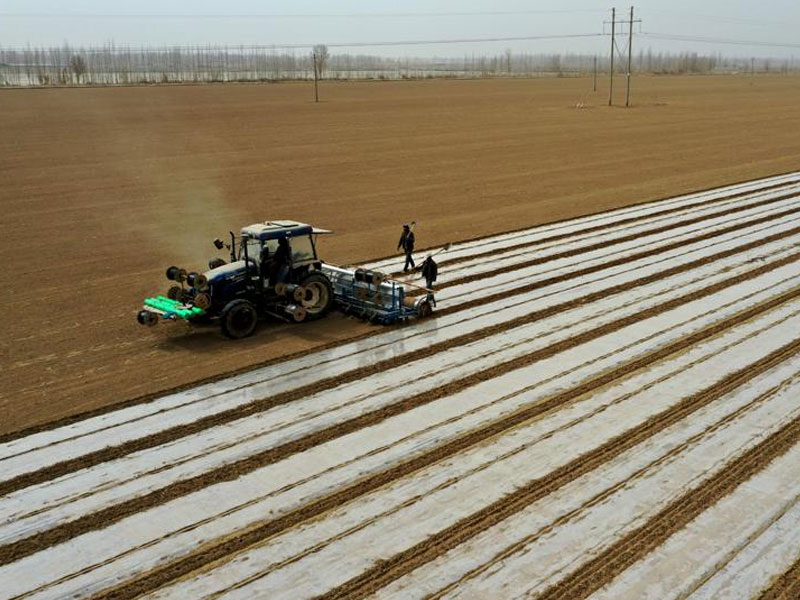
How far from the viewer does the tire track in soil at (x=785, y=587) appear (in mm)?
6410

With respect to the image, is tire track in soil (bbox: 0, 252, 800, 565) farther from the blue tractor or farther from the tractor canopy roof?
the tractor canopy roof

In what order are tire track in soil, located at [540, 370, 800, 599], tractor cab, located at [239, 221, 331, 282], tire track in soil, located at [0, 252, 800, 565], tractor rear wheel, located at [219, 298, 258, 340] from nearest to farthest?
tire track in soil, located at [540, 370, 800, 599] < tire track in soil, located at [0, 252, 800, 565] < tractor rear wheel, located at [219, 298, 258, 340] < tractor cab, located at [239, 221, 331, 282]

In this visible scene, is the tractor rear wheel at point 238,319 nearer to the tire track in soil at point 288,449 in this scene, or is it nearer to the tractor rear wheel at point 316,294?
the tractor rear wheel at point 316,294

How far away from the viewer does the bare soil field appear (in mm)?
11656

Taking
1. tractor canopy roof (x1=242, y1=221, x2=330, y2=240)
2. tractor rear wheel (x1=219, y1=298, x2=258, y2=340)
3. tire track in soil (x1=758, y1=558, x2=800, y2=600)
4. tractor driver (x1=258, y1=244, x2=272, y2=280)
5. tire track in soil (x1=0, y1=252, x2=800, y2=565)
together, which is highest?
tractor canopy roof (x1=242, y1=221, x2=330, y2=240)

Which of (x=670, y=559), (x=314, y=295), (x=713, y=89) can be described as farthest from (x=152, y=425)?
(x=713, y=89)

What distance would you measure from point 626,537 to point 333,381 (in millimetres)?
4583

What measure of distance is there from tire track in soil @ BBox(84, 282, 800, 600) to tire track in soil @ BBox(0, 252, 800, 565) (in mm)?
143

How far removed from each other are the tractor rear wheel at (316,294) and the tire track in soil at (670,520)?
6630mm

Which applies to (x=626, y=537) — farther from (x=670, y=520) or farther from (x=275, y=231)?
(x=275, y=231)

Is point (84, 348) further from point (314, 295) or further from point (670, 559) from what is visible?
point (670, 559)

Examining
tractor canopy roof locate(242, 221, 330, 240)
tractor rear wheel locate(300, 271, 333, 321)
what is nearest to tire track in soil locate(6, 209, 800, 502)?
tractor rear wheel locate(300, 271, 333, 321)

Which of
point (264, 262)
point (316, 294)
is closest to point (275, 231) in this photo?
Answer: point (264, 262)

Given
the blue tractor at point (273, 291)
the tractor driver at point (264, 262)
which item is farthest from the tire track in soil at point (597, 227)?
the tractor driver at point (264, 262)
